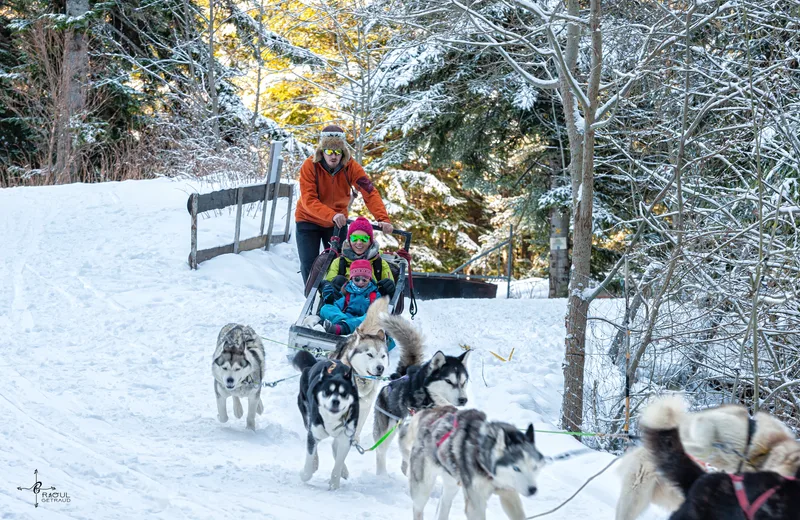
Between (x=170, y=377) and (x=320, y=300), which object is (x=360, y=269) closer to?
(x=320, y=300)

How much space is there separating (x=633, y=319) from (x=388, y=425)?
2.72 meters

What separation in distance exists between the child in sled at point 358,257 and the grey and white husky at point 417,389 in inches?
89.1

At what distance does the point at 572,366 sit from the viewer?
6367mm

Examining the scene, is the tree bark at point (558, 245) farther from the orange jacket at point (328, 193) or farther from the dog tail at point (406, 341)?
the dog tail at point (406, 341)

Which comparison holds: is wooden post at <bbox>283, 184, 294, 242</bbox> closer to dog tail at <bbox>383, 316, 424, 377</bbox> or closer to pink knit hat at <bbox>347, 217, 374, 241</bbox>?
pink knit hat at <bbox>347, 217, 374, 241</bbox>

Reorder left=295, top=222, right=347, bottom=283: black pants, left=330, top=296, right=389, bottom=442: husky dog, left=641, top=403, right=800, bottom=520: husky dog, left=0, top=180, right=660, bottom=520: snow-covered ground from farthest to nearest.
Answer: left=295, top=222, right=347, bottom=283: black pants
left=330, top=296, right=389, bottom=442: husky dog
left=0, top=180, right=660, bottom=520: snow-covered ground
left=641, top=403, right=800, bottom=520: husky dog

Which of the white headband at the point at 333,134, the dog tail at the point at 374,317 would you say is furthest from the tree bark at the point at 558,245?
the dog tail at the point at 374,317

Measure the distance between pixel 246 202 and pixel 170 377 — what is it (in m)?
5.89

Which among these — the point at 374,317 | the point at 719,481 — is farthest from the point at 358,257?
the point at 719,481

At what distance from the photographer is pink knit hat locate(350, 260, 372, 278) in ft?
25.3

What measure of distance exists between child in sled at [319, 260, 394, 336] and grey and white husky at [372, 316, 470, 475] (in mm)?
1960

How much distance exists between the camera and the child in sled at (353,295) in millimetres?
7523

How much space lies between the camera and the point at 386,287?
782 centimetres

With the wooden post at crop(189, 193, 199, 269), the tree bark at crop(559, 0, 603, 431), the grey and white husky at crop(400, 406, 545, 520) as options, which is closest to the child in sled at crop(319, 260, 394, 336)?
the tree bark at crop(559, 0, 603, 431)
